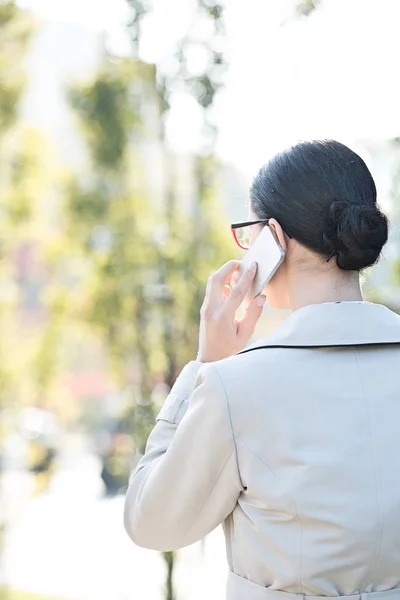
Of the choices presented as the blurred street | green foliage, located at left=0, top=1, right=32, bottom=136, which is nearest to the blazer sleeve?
the blurred street

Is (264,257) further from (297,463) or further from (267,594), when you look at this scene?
(267,594)

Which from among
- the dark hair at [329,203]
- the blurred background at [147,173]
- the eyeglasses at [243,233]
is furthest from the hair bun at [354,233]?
the blurred background at [147,173]

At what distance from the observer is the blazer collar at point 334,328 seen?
999 millimetres

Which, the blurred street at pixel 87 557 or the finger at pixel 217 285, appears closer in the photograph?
the finger at pixel 217 285

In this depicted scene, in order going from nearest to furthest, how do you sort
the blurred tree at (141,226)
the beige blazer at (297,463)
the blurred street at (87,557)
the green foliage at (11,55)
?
the beige blazer at (297,463)
the blurred tree at (141,226)
the blurred street at (87,557)
the green foliage at (11,55)

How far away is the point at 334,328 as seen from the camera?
1.00m

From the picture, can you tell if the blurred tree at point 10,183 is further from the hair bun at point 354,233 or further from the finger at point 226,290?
the hair bun at point 354,233

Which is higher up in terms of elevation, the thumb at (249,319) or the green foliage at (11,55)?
the green foliage at (11,55)

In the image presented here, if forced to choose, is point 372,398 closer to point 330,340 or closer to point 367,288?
point 330,340

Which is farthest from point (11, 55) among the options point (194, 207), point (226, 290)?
point (226, 290)

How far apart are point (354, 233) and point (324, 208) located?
5 centimetres

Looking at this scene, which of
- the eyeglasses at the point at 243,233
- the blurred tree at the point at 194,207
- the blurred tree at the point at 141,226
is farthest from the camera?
the blurred tree at the point at 141,226

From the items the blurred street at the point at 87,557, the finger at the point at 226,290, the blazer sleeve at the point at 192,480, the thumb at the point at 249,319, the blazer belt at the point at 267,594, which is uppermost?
the finger at the point at 226,290

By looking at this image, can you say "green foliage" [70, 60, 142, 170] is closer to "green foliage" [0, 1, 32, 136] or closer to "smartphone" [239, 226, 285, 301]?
"green foliage" [0, 1, 32, 136]
